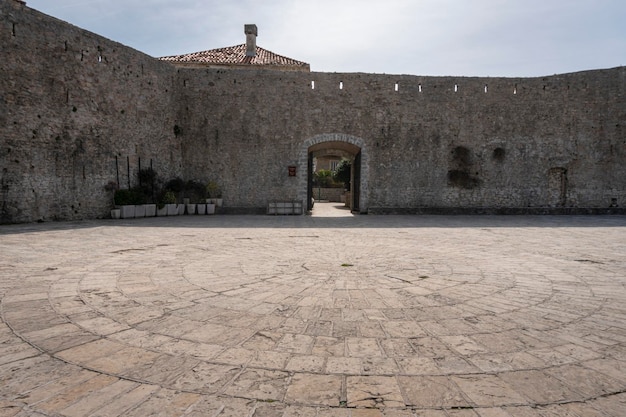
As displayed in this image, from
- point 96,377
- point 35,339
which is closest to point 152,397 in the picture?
point 96,377

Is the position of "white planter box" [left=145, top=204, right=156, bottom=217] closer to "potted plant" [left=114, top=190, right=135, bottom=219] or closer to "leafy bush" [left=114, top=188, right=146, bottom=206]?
"leafy bush" [left=114, top=188, right=146, bottom=206]

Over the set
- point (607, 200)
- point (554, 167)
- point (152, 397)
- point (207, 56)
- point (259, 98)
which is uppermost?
point (207, 56)

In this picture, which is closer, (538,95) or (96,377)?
(96,377)

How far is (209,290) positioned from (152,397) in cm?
194

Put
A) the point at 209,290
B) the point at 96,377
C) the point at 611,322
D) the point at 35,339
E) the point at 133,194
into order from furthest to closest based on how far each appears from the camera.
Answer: the point at 133,194 < the point at 209,290 < the point at 611,322 < the point at 35,339 < the point at 96,377

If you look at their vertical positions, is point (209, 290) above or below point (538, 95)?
below

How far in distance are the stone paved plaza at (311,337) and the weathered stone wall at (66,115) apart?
259 inches

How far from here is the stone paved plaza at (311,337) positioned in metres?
1.85

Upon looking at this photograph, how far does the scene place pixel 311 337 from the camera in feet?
8.55

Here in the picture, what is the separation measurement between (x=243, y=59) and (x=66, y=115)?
11532mm

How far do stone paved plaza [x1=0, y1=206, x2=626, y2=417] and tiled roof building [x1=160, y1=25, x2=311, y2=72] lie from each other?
662 inches

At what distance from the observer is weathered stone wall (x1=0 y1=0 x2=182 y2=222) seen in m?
9.95

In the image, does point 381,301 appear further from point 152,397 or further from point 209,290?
point 152,397

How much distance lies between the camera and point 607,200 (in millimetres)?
16406
